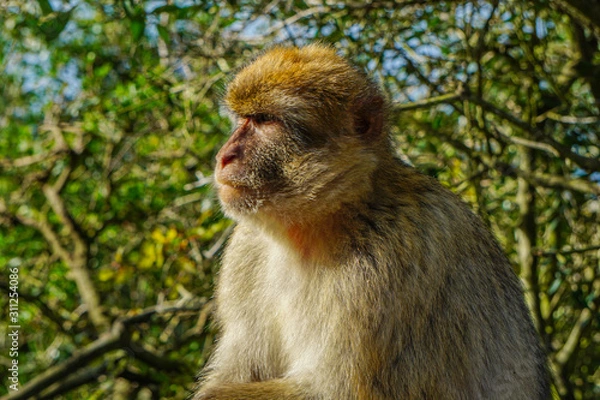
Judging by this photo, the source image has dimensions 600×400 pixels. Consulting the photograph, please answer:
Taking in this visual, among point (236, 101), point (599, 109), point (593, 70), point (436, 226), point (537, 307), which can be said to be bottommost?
point (537, 307)

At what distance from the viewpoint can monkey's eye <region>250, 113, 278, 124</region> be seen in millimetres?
2850

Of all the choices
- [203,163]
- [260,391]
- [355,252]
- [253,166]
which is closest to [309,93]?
[253,166]

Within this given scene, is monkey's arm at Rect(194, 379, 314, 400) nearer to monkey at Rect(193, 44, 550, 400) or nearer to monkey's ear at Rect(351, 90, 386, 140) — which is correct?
monkey at Rect(193, 44, 550, 400)

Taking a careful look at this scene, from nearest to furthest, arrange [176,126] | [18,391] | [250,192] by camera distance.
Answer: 1. [250,192]
2. [18,391]
3. [176,126]

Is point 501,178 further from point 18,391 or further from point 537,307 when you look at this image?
point 18,391

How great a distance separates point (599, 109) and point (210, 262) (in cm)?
275

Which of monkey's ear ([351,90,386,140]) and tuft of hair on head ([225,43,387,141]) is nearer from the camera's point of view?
tuft of hair on head ([225,43,387,141])

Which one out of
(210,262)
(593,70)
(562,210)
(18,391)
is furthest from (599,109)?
(18,391)

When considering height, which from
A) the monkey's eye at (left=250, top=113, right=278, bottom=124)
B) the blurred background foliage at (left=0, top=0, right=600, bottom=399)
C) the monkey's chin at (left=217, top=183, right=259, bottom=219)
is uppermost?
the monkey's eye at (left=250, top=113, right=278, bottom=124)

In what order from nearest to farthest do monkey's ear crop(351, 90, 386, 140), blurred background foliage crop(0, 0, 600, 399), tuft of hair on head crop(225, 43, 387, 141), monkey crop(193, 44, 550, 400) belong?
monkey crop(193, 44, 550, 400) < tuft of hair on head crop(225, 43, 387, 141) < monkey's ear crop(351, 90, 386, 140) < blurred background foliage crop(0, 0, 600, 399)

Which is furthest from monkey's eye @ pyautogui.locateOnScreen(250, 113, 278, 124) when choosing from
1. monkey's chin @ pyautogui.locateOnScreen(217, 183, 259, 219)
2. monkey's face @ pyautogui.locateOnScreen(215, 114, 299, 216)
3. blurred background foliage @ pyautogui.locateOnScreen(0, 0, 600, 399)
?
blurred background foliage @ pyautogui.locateOnScreen(0, 0, 600, 399)

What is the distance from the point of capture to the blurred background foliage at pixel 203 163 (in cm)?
434

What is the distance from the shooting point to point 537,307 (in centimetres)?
445

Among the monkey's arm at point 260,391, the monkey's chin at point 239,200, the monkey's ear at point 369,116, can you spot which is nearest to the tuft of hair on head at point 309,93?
the monkey's ear at point 369,116
